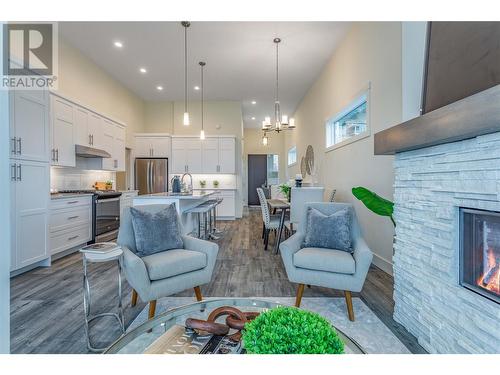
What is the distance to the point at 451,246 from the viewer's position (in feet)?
5.20

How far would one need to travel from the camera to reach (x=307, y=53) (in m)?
5.07

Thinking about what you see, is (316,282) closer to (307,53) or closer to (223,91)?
(307,53)

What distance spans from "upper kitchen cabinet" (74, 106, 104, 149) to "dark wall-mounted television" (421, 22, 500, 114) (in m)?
5.08

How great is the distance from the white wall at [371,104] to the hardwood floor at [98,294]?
667mm

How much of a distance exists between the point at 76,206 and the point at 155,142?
378 centimetres

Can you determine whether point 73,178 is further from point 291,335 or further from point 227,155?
point 291,335

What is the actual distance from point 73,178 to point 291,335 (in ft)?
17.8

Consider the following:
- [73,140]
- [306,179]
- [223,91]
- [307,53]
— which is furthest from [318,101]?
[73,140]

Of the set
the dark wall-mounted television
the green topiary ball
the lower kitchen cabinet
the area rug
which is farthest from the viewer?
the lower kitchen cabinet

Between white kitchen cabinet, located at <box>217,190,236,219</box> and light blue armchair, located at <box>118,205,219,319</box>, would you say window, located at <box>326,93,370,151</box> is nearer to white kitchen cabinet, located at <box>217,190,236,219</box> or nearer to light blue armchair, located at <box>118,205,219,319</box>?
light blue armchair, located at <box>118,205,219,319</box>

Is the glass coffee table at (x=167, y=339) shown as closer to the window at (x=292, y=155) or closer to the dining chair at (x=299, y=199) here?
the dining chair at (x=299, y=199)

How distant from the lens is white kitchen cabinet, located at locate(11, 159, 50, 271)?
302 cm

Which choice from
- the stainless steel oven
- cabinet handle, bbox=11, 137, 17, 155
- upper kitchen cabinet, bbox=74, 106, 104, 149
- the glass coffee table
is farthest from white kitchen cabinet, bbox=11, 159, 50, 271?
the glass coffee table

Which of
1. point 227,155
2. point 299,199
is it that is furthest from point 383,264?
point 227,155
